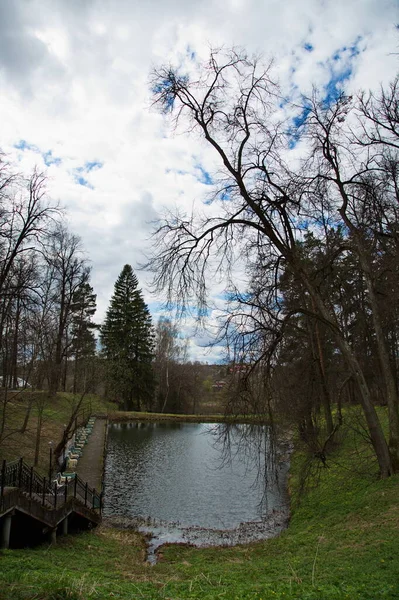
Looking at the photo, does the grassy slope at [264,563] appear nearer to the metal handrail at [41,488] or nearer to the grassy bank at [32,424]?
the metal handrail at [41,488]

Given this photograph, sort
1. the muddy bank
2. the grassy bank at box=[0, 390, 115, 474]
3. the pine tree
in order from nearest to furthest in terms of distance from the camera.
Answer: the muddy bank → the grassy bank at box=[0, 390, 115, 474] → the pine tree

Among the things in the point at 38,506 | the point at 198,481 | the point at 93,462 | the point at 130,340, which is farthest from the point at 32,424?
the point at 130,340

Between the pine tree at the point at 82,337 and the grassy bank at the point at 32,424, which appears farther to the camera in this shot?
the pine tree at the point at 82,337

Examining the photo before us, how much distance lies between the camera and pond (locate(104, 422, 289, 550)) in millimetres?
8711

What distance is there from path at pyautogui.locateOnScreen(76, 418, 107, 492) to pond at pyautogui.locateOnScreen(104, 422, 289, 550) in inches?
26.9

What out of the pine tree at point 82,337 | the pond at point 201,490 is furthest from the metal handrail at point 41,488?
the pine tree at point 82,337

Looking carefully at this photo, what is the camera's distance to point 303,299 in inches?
471

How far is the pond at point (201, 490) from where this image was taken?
8711 mm

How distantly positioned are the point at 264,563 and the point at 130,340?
3805cm

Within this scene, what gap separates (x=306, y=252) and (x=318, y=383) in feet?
12.5

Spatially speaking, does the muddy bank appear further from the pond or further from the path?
the path

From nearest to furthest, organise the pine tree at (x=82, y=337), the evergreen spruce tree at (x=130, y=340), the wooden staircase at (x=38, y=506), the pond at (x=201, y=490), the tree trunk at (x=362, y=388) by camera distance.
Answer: the wooden staircase at (x=38, y=506) → the pond at (x=201, y=490) → the tree trunk at (x=362, y=388) → the pine tree at (x=82, y=337) → the evergreen spruce tree at (x=130, y=340)

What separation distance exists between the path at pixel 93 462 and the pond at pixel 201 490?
68cm

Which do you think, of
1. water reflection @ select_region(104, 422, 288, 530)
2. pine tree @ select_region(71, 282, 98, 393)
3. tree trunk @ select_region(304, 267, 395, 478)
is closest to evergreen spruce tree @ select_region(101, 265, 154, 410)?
pine tree @ select_region(71, 282, 98, 393)
